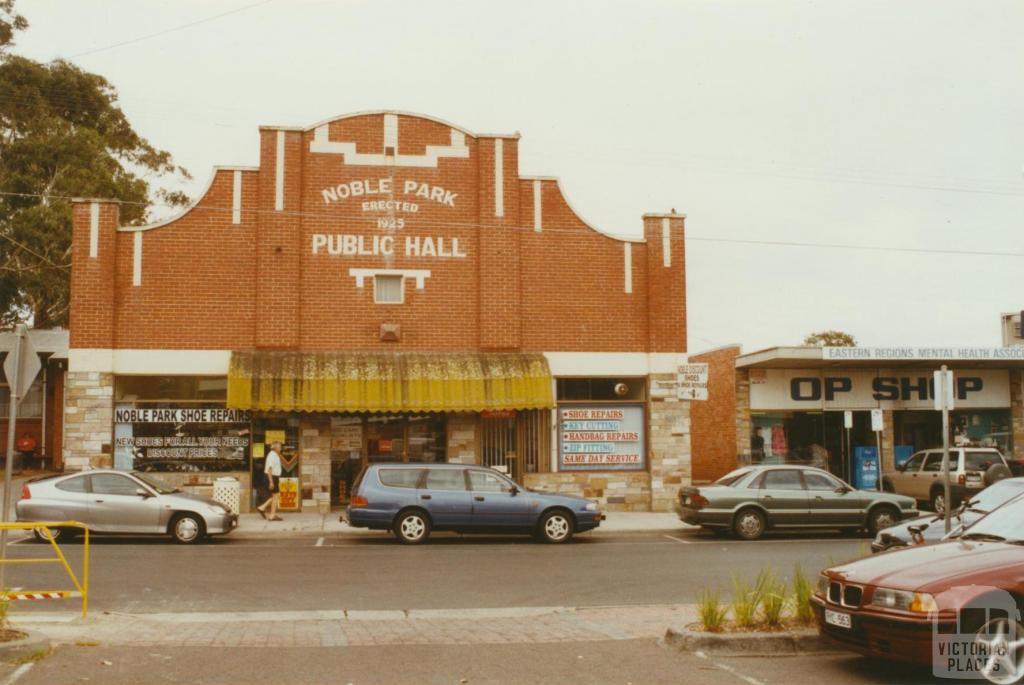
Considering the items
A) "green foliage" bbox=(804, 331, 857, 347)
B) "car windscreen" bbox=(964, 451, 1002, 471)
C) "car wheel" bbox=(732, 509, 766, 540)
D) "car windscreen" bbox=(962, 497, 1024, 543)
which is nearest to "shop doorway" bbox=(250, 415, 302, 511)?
"car wheel" bbox=(732, 509, 766, 540)

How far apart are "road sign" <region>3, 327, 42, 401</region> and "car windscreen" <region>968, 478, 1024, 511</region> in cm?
1205

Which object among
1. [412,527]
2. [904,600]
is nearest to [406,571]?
[412,527]

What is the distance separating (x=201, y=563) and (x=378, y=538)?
4878mm

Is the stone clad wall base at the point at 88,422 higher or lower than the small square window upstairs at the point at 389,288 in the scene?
lower

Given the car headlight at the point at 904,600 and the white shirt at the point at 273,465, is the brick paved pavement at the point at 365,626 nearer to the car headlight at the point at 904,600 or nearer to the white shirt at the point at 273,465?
the car headlight at the point at 904,600

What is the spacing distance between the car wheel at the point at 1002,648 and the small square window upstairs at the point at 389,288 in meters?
18.6

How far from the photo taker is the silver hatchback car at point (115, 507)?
59.7 feet

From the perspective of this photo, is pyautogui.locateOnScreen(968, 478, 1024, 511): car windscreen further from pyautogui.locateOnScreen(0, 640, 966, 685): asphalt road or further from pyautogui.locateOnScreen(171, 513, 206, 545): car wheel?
pyautogui.locateOnScreen(171, 513, 206, 545): car wheel

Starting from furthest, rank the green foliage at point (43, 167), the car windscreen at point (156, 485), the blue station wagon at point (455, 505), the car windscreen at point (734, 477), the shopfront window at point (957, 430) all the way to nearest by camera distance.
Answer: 1. the green foliage at point (43, 167)
2. the shopfront window at point (957, 430)
3. the car windscreen at point (734, 477)
4. the blue station wagon at point (455, 505)
5. the car windscreen at point (156, 485)

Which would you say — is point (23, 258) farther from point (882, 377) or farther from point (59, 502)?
point (882, 377)

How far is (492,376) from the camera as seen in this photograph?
2388 centimetres

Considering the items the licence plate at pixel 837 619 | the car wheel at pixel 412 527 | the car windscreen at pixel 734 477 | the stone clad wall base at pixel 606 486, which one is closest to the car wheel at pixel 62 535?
the car wheel at pixel 412 527

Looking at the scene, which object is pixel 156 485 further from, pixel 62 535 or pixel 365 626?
pixel 365 626

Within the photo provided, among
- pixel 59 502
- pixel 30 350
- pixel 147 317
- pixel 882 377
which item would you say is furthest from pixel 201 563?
pixel 882 377
